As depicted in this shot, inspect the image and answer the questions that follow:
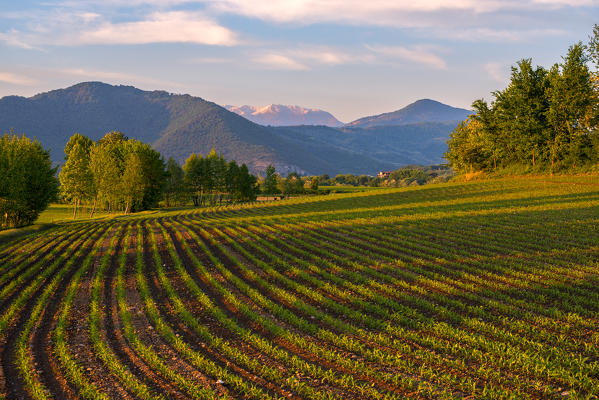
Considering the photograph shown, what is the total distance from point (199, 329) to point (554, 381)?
31.8 ft

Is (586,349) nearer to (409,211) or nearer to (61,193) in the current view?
(409,211)

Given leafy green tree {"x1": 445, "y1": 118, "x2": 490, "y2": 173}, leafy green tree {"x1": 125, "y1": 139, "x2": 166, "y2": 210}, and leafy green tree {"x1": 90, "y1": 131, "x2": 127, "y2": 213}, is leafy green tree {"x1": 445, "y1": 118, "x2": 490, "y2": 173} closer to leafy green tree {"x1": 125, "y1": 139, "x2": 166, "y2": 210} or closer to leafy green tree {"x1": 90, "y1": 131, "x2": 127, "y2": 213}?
leafy green tree {"x1": 125, "y1": 139, "x2": 166, "y2": 210}

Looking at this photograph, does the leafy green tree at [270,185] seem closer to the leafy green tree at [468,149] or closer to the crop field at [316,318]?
the leafy green tree at [468,149]

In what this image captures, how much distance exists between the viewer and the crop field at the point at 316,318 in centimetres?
840

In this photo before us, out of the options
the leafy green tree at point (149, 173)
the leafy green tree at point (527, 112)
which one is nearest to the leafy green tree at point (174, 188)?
the leafy green tree at point (149, 173)

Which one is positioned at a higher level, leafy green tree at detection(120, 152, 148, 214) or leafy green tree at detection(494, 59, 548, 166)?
leafy green tree at detection(494, 59, 548, 166)

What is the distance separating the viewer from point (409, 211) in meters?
37.7

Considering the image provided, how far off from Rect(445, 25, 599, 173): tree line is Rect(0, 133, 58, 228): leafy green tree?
7211 cm

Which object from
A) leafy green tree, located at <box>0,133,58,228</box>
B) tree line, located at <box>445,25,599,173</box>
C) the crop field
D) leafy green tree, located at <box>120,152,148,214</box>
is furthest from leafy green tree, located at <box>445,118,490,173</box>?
leafy green tree, located at <box>0,133,58,228</box>

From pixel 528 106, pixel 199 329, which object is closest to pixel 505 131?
pixel 528 106

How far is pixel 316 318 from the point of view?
12.2 metres

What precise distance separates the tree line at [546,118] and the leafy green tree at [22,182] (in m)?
72.1

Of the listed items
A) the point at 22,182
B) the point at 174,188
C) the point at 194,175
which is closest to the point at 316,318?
the point at 22,182

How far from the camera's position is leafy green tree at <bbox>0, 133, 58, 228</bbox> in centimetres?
4097
